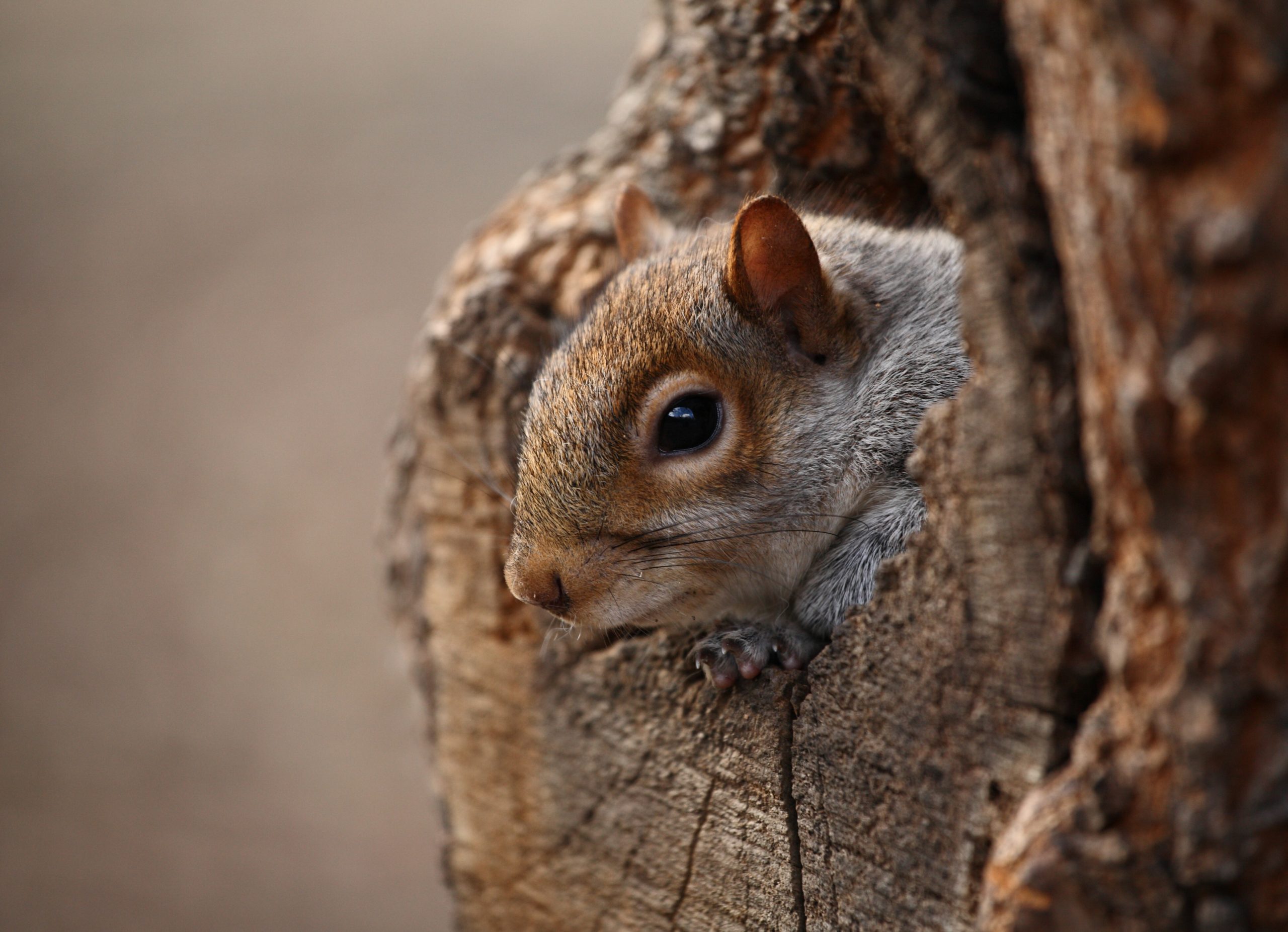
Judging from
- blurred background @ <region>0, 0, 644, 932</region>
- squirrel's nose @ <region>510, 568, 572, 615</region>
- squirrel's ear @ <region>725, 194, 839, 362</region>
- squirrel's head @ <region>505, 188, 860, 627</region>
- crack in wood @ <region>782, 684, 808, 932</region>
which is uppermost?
blurred background @ <region>0, 0, 644, 932</region>

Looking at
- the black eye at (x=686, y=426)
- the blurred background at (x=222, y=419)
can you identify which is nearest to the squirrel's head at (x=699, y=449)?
the black eye at (x=686, y=426)

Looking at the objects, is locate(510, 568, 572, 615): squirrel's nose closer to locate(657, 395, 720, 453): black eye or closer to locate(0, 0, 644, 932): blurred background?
locate(657, 395, 720, 453): black eye

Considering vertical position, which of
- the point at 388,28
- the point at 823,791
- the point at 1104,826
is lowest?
the point at 1104,826

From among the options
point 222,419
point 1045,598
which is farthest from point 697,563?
point 222,419

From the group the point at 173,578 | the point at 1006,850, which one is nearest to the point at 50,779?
the point at 173,578

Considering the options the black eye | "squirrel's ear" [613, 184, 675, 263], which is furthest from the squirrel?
"squirrel's ear" [613, 184, 675, 263]

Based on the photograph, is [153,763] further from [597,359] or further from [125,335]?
[597,359]

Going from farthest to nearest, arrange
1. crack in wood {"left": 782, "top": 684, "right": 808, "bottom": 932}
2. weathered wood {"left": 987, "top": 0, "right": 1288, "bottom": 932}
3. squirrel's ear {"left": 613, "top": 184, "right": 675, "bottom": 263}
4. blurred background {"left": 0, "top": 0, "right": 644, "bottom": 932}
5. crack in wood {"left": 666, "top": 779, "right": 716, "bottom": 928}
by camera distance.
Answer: blurred background {"left": 0, "top": 0, "right": 644, "bottom": 932} < squirrel's ear {"left": 613, "top": 184, "right": 675, "bottom": 263} < crack in wood {"left": 666, "top": 779, "right": 716, "bottom": 928} < crack in wood {"left": 782, "top": 684, "right": 808, "bottom": 932} < weathered wood {"left": 987, "top": 0, "right": 1288, "bottom": 932}

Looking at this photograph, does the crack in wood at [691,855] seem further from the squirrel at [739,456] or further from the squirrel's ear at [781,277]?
the squirrel's ear at [781,277]
